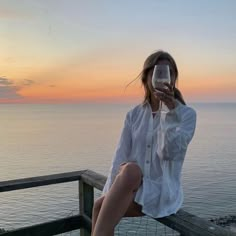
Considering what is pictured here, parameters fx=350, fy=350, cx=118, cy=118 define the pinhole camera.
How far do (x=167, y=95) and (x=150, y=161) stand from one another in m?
0.47

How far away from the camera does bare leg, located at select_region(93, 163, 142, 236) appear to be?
6.80ft

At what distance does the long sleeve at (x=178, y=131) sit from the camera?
7.19 ft

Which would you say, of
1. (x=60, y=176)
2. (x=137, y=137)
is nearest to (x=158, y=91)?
(x=137, y=137)

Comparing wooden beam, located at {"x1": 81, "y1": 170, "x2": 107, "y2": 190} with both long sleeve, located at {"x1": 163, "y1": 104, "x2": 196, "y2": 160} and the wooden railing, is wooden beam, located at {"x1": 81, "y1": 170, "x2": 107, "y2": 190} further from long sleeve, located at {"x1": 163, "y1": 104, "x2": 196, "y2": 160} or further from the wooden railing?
long sleeve, located at {"x1": 163, "y1": 104, "x2": 196, "y2": 160}

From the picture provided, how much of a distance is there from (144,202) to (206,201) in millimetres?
25128

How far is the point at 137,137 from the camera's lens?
246cm

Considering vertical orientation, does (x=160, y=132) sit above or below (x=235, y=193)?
above

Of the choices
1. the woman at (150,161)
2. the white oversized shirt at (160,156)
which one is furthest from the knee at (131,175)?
the white oversized shirt at (160,156)

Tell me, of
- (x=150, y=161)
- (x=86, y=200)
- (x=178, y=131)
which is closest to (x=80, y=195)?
(x=86, y=200)

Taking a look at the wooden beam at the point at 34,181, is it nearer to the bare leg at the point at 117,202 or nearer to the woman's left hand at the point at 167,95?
the bare leg at the point at 117,202

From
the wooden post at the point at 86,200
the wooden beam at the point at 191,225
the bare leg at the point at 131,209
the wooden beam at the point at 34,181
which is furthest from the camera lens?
the wooden post at the point at 86,200

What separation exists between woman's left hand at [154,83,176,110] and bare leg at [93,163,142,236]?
1.50ft

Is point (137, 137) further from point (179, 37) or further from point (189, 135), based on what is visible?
point (179, 37)

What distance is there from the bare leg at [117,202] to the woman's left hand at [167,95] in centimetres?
46
